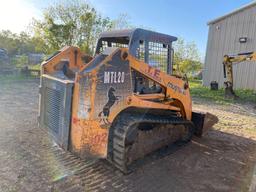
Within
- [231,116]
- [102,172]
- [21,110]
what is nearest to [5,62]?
[21,110]

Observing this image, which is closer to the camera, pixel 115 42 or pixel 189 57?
pixel 115 42

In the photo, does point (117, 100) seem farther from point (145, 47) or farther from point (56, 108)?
point (145, 47)

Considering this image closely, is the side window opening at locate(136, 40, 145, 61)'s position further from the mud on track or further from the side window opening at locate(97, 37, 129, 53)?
the mud on track

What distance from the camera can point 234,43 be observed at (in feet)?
49.4

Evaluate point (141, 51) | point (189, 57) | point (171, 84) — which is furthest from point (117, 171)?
point (189, 57)

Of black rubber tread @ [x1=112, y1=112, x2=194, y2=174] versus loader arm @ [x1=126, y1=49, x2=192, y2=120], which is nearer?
black rubber tread @ [x1=112, y1=112, x2=194, y2=174]

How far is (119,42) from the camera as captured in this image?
4656mm

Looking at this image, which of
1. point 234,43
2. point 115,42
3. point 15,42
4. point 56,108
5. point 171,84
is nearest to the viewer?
point 56,108

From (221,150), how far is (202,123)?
0.67 meters

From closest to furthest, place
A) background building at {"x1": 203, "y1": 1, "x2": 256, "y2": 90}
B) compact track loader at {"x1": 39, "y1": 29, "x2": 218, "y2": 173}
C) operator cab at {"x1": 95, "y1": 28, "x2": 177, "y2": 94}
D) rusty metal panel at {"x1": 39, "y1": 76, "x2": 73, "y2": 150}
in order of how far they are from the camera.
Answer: compact track loader at {"x1": 39, "y1": 29, "x2": 218, "y2": 173} < rusty metal panel at {"x1": 39, "y1": 76, "x2": 73, "y2": 150} < operator cab at {"x1": 95, "y1": 28, "x2": 177, "y2": 94} < background building at {"x1": 203, "y1": 1, "x2": 256, "y2": 90}

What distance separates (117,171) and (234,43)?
13.6 metres

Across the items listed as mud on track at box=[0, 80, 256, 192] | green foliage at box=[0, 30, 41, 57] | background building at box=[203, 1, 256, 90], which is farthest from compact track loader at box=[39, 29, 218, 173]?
green foliage at box=[0, 30, 41, 57]

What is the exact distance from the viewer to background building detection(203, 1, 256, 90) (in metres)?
14.1

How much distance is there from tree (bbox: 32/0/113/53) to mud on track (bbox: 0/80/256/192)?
14.4m
